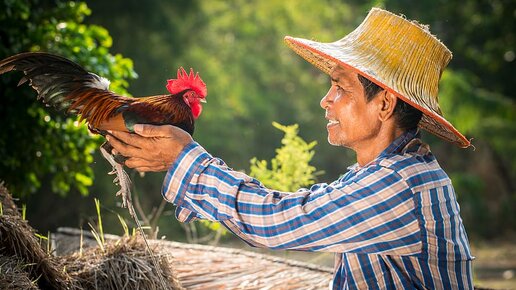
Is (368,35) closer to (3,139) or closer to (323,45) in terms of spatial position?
(323,45)

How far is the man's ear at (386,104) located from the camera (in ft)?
7.75

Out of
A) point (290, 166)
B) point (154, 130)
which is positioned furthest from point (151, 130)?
point (290, 166)

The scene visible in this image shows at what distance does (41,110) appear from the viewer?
485 cm

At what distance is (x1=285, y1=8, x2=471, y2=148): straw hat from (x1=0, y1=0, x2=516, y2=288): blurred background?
18.9ft

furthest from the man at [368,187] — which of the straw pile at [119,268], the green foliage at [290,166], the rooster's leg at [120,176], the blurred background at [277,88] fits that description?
the blurred background at [277,88]

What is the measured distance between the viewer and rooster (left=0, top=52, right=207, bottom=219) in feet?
8.43

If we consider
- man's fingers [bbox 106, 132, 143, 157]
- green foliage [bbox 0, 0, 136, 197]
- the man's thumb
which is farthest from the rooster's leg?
green foliage [bbox 0, 0, 136, 197]

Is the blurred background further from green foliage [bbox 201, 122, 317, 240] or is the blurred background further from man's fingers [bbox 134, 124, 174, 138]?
man's fingers [bbox 134, 124, 174, 138]

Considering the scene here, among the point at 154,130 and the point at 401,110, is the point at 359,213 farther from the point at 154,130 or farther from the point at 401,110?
the point at 154,130

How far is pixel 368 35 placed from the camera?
2.51m

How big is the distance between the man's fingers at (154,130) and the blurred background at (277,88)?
5.84 m

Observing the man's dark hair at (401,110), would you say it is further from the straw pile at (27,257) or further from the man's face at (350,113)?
the straw pile at (27,257)

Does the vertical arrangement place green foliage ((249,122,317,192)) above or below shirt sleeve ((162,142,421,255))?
above

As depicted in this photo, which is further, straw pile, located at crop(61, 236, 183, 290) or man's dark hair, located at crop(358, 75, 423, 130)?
straw pile, located at crop(61, 236, 183, 290)
